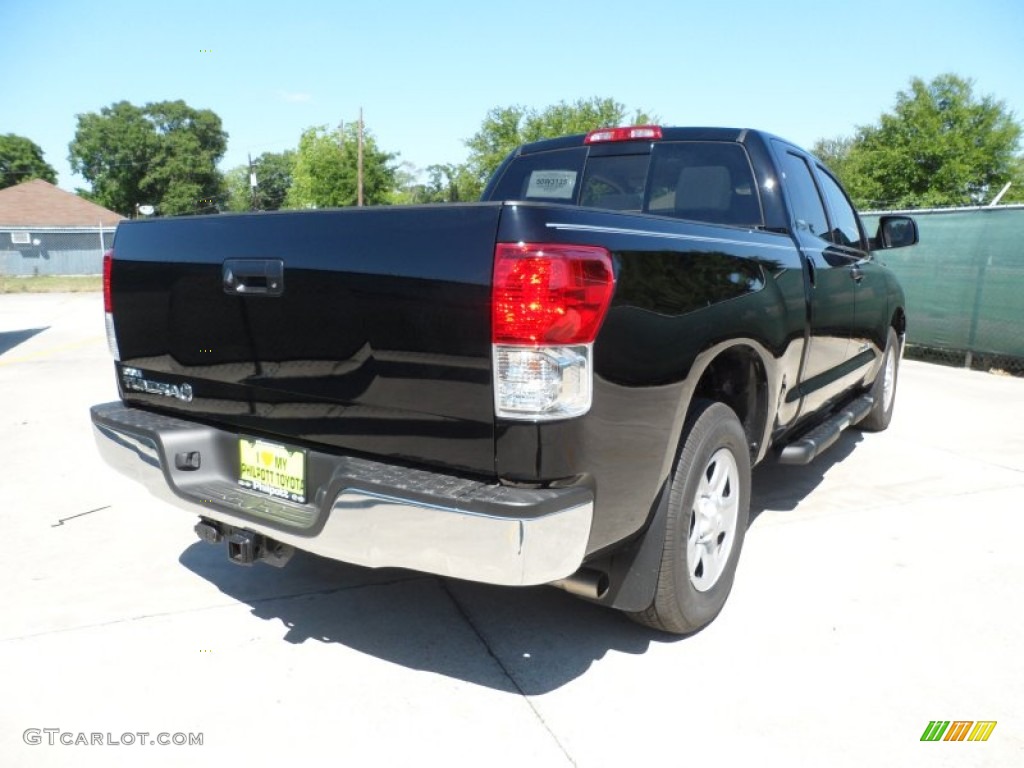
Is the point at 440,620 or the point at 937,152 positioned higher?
the point at 937,152

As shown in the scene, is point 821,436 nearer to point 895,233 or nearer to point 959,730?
point 959,730

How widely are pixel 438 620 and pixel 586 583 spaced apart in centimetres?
85

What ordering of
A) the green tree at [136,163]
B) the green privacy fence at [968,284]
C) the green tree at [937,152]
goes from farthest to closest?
1. the green tree at [136,163]
2. the green tree at [937,152]
3. the green privacy fence at [968,284]

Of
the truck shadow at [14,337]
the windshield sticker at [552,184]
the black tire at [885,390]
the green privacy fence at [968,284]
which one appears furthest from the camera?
the truck shadow at [14,337]

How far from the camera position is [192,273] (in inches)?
108

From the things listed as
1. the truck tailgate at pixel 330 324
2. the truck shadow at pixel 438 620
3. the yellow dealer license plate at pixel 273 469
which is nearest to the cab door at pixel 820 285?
the truck shadow at pixel 438 620

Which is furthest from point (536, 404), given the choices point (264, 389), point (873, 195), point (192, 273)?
point (873, 195)

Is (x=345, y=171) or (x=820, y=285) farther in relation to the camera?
(x=345, y=171)

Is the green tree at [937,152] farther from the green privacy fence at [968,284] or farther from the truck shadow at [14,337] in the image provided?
the truck shadow at [14,337]

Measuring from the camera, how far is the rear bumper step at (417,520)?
80.8 inches

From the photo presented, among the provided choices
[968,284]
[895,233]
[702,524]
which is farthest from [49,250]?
[702,524]

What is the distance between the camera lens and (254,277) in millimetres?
2559

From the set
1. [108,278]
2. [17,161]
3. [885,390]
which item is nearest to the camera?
[108,278]

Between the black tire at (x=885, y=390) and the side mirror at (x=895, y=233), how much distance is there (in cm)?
83
